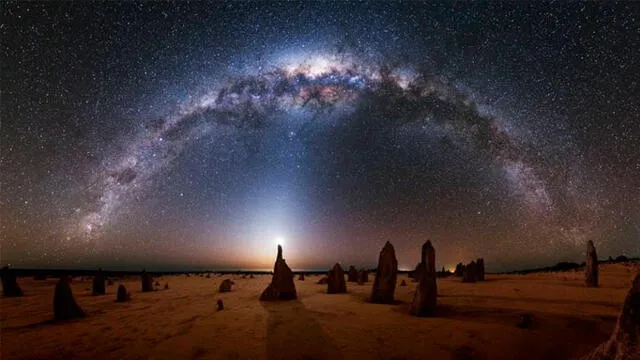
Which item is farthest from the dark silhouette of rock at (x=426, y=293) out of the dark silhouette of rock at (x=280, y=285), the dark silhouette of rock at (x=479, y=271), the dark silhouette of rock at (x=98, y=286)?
→ the dark silhouette of rock at (x=98, y=286)

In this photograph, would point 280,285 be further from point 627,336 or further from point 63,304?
point 627,336

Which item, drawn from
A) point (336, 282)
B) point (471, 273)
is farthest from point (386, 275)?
point (471, 273)

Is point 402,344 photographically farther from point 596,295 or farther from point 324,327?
point 596,295

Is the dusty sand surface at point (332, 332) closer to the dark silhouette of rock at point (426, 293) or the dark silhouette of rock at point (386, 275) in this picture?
the dark silhouette of rock at point (426, 293)

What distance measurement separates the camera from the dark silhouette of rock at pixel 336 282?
81.8ft

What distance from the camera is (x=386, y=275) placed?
61.3ft

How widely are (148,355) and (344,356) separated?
5.67 m

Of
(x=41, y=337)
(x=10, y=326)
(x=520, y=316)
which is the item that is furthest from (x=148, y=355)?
(x=520, y=316)

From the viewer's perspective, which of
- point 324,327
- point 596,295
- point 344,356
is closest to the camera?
point 344,356

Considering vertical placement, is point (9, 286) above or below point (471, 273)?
below

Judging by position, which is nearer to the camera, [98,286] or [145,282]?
[98,286]

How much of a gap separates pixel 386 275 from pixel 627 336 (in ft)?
39.6

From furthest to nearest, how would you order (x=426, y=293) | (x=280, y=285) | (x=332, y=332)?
1. (x=280, y=285)
2. (x=426, y=293)
3. (x=332, y=332)

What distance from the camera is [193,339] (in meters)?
12.6
